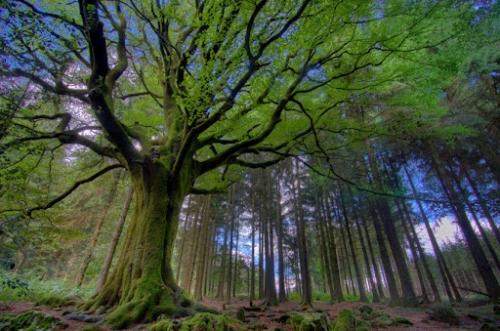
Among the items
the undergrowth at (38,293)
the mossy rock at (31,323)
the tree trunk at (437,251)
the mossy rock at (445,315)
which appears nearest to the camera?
the mossy rock at (31,323)

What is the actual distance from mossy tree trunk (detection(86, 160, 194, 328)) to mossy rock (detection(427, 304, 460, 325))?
7.00 m

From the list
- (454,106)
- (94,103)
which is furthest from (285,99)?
(454,106)

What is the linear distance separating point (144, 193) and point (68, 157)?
5.12 metres

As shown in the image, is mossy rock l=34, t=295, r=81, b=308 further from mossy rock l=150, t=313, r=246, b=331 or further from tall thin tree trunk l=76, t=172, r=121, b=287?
mossy rock l=150, t=313, r=246, b=331

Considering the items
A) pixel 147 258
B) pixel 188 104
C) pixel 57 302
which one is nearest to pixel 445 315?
pixel 147 258

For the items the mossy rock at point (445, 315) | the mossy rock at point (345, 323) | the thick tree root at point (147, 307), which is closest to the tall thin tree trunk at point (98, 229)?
the thick tree root at point (147, 307)

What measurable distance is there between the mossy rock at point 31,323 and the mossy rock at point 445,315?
8.82 meters

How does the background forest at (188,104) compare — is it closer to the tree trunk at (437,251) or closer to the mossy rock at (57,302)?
the mossy rock at (57,302)

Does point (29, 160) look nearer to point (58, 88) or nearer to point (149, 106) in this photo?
point (58, 88)

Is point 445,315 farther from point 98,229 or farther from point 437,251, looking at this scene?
point 98,229

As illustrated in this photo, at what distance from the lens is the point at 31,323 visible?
3635 millimetres

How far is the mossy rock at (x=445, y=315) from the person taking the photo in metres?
6.35

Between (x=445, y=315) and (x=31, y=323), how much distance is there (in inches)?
366

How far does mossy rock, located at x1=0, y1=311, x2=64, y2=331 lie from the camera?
345cm
